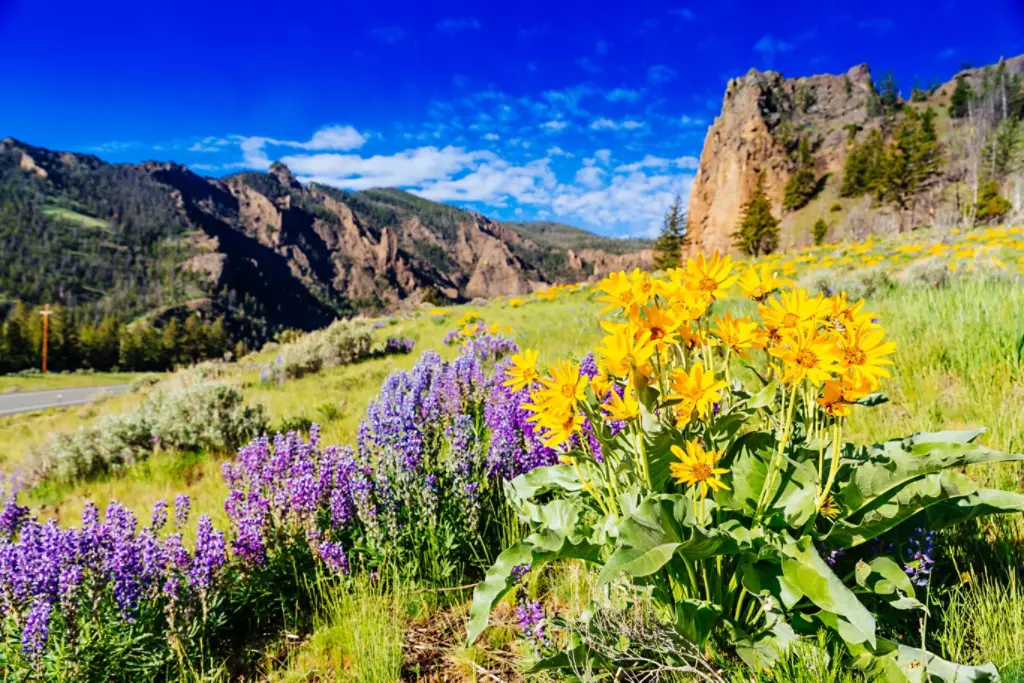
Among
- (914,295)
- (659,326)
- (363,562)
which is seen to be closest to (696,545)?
(659,326)

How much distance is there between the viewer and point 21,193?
13362cm

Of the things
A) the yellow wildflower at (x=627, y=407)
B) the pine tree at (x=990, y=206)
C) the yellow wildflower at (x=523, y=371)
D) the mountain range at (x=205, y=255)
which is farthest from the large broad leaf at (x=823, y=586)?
the mountain range at (x=205, y=255)

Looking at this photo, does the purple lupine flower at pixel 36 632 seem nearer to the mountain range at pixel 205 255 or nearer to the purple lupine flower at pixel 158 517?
the purple lupine flower at pixel 158 517

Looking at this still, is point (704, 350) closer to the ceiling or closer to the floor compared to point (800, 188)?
closer to the floor

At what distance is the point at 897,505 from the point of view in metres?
1.42

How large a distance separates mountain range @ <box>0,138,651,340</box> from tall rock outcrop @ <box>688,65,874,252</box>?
59771 mm

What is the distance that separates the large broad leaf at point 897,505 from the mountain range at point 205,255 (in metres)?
111

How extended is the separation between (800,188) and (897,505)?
82.8 meters

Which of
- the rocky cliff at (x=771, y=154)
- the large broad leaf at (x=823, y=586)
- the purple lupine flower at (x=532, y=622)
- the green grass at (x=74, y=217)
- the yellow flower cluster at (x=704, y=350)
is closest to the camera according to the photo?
the large broad leaf at (x=823, y=586)

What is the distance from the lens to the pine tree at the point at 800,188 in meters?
69.1

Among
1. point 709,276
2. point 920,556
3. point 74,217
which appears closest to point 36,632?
point 709,276

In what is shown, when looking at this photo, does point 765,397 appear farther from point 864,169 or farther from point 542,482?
point 864,169

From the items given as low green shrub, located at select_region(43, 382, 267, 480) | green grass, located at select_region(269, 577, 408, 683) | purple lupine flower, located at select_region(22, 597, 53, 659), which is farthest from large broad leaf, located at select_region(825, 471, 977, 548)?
low green shrub, located at select_region(43, 382, 267, 480)

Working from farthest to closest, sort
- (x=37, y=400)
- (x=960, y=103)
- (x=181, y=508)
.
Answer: (x=960, y=103)
(x=37, y=400)
(x=181, y=508)
